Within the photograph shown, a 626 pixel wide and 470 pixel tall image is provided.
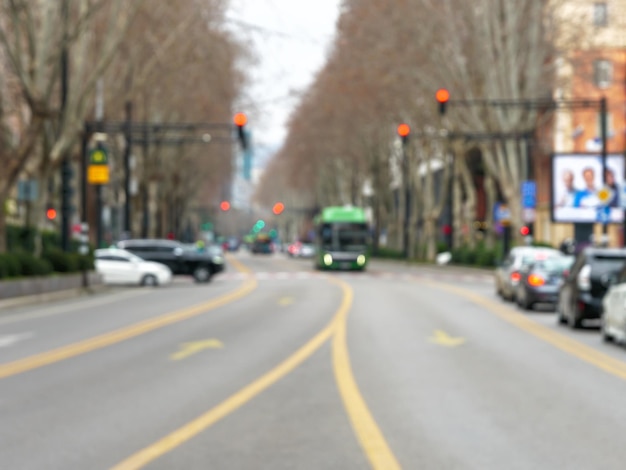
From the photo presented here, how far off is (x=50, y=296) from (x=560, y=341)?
20101 mm

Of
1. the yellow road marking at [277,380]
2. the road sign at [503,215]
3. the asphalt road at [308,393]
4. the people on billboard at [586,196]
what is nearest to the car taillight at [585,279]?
the asphalt road at [308,393]

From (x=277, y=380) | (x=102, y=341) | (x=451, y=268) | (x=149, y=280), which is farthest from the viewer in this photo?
(x=451, y=268)

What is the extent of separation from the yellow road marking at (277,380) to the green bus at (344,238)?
46.5m

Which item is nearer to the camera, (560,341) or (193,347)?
(193,347)

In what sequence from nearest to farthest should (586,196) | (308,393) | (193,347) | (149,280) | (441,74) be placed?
(308,393)
(193,347)
(149,280)
(586,196)
(441,74)

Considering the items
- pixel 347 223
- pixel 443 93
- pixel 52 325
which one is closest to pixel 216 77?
pixel 347 223

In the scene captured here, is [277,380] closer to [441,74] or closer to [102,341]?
[102,341]

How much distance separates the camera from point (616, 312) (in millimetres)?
21641

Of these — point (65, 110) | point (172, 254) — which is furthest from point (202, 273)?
point (65, 110)

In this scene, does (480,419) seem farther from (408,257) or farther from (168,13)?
(408,257)

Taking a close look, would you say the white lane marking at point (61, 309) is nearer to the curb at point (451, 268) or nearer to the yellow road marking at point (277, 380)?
the yellow road marking at point (277, 380)

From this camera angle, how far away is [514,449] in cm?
1038

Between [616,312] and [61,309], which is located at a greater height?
[616,312]

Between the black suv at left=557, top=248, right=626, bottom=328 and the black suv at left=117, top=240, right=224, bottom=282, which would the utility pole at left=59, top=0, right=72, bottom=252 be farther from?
the black suv at left=557, top=248, right=626, bottom=328
